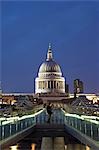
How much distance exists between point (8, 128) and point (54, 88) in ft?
266

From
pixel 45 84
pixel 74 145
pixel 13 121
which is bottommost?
pixel 74 145

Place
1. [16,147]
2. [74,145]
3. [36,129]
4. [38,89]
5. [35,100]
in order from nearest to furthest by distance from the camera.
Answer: [16,147]
[74,145]
[36,129]
[35,100]
[38,89]

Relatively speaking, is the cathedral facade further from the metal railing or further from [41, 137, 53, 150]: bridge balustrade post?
the metal railing

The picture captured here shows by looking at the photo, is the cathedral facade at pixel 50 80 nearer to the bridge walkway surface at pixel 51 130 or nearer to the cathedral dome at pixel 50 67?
the cathedral dome at pixel 50 67

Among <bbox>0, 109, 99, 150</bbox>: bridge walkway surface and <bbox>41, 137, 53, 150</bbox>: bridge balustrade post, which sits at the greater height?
<bbox>0, 109, 99, 150</bbox>: bridge walkway surface

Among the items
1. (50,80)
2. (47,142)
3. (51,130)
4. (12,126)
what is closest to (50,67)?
(50,80)

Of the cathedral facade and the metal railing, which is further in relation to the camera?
the cathedral facade

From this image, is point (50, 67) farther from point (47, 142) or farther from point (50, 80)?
point (47, 142)

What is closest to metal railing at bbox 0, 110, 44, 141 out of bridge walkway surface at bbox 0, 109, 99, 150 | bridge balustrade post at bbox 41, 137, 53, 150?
bridge walkway surface at bbox 0, 109, 99, 150

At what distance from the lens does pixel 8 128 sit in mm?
12195

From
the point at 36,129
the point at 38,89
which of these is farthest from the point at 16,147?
the point at 38,89

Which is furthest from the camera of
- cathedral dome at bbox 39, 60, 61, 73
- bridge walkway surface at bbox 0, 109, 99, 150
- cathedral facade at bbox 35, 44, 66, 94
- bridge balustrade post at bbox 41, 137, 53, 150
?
cathedral dome at bbox 39, 60, 61, 73

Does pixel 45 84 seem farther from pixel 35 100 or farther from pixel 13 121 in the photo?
Result: pixel 13 121

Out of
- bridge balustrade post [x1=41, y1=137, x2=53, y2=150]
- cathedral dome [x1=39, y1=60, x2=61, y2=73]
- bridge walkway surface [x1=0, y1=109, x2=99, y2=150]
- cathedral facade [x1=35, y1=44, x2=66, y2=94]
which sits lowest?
bridge balustrade post [x1=41, y1=137, x2=53, y2=150]
